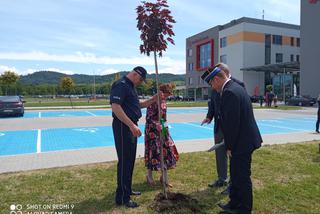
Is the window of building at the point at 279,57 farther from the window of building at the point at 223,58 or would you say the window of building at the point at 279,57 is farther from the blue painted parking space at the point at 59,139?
the blue painted parking space at the point at 59,139

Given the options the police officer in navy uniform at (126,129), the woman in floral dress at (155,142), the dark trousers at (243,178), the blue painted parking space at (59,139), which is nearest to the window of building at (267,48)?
the blue painted parking space at (59,139)

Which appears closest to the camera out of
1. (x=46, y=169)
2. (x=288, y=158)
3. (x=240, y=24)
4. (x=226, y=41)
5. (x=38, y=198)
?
(x=38, y=198)

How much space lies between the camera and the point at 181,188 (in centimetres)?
540

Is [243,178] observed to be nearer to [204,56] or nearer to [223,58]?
[223,58]

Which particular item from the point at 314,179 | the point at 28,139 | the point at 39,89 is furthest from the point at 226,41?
the point at 39,89

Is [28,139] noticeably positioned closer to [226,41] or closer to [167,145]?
[167,145]

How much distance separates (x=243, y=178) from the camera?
403 cm

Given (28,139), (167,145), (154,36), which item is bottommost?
(28,139)

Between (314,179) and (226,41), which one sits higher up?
(226,41)

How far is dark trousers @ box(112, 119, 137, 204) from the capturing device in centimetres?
445

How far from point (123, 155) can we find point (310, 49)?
43.6m

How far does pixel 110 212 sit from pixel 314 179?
12.0 ft

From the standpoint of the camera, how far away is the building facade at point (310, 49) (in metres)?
41.5

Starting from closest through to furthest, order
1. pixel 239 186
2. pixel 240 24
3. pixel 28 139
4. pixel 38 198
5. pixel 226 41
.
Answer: pixel 239 186
pixel 38 198
pixel 28 139
pixel 240 24
pixel 226 41
